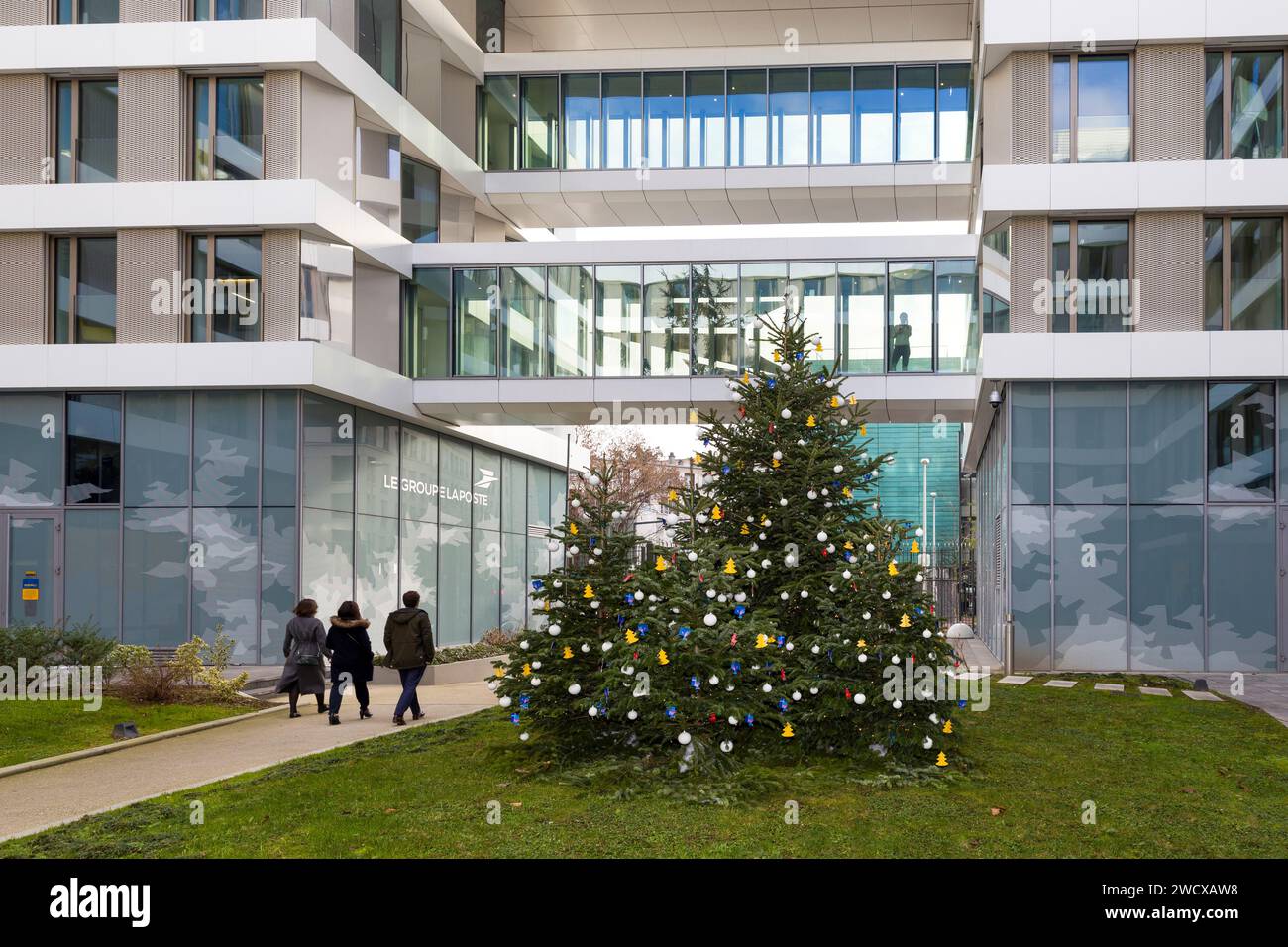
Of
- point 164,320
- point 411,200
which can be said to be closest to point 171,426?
point 164,320

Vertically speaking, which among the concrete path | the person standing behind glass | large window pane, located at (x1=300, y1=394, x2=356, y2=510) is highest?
the person standing behind glass

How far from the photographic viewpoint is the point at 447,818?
9.71 m

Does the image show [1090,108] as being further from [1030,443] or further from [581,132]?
[581,132]

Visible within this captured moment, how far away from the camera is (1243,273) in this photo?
2353 centimetres

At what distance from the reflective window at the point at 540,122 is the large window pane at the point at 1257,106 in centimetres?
1785

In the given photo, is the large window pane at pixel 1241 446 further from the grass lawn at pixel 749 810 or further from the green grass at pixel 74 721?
the green grass at pixel 74 721

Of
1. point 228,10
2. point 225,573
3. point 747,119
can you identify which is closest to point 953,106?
point 747,119

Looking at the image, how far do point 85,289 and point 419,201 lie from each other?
8369mm

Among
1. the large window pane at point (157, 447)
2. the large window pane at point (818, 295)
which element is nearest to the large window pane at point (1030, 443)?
the large window pane at point (818, 295)

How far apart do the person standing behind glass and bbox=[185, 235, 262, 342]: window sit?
13.6 metres

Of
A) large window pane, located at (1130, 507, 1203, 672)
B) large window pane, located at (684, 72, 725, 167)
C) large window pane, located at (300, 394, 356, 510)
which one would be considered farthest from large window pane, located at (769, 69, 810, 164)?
large window pane, located at (1130, 507, 1203, 672)

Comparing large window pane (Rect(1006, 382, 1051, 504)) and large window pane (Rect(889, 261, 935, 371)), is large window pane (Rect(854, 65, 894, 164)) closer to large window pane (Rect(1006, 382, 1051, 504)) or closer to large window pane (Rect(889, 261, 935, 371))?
large window pane (Rect(889, 261, 935, 371))

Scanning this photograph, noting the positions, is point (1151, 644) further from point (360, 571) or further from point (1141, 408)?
point (360, 571)

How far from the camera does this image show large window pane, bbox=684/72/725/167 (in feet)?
113
